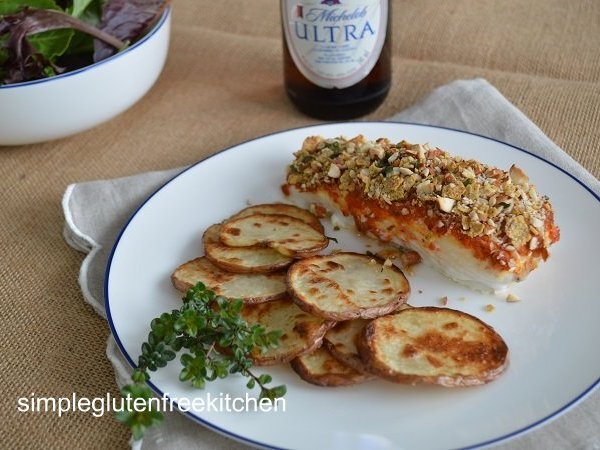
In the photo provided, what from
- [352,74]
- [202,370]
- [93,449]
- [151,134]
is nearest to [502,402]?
[202,370]

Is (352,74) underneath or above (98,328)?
above

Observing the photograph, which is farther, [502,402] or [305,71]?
[305,71]

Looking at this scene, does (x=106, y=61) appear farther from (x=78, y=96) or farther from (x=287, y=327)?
(x=287, y=327)

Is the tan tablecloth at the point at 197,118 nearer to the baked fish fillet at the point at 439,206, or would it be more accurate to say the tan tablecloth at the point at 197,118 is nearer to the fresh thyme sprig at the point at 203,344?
the fresh thyme sprig at the point at 203,344

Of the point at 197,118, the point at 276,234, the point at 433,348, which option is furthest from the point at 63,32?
the point at 433,348

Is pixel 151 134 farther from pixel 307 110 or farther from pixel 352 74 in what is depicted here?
pixel 352 74

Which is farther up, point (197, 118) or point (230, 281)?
point (230, 281)
